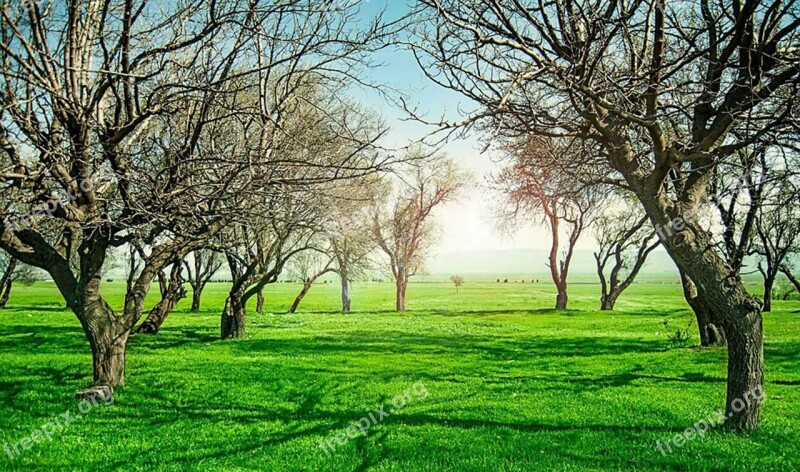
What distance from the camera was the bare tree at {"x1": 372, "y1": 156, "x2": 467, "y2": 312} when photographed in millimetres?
A: 38031

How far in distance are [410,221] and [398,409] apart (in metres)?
30.8

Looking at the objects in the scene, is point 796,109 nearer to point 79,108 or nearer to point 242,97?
point 79,108

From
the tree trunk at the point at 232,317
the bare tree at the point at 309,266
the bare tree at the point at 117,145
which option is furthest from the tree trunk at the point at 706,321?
the bare tree at the point at 309,266

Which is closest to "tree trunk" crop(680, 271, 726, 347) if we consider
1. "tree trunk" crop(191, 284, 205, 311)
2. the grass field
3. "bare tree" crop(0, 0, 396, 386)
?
the grass field

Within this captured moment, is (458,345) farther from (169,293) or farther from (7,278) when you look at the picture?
(7,278)

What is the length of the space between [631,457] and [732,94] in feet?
16.2

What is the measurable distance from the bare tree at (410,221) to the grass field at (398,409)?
22.5 metres

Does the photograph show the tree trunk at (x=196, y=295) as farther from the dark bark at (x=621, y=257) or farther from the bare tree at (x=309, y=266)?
the dark bark at (x=621, y=257)

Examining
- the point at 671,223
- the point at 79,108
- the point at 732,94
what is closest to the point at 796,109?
the point at 732,94

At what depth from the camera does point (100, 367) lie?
9.20m

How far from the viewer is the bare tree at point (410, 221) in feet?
125

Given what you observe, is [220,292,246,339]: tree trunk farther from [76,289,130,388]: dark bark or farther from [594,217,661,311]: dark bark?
[594,217,661,311]: dark bark

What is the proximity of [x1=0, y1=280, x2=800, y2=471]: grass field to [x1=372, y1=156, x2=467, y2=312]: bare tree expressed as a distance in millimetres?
22456

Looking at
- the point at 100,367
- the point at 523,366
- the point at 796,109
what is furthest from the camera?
the point at 523,366
